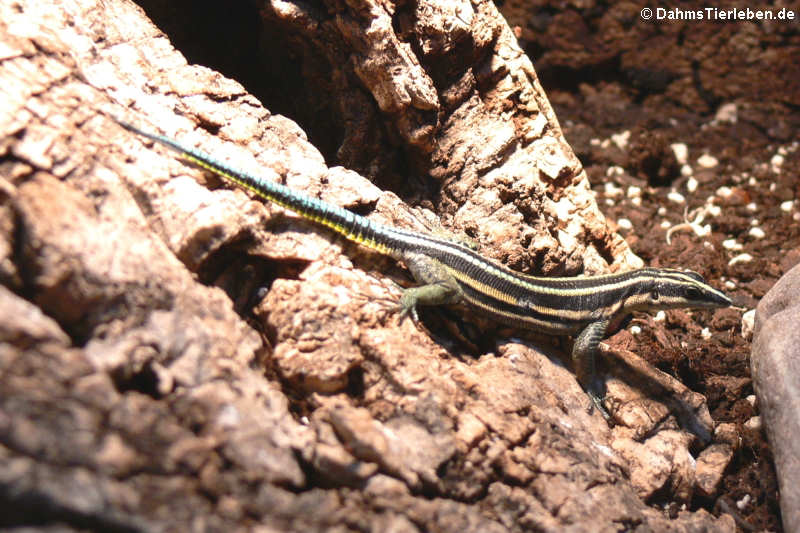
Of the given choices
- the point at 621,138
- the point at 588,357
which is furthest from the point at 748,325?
the point at 621,138

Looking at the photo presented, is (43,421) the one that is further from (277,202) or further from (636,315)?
(636,315)

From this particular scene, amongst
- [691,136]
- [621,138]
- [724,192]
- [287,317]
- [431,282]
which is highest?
[691,136]

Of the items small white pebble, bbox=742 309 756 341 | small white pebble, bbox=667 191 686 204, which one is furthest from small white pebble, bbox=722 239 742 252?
small white pebble, bbox=742 309 756 341

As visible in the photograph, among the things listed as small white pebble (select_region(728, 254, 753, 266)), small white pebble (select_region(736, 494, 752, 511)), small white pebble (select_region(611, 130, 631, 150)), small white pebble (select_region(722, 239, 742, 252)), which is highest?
small white pebble (select_region(611, 130, 631, 150))

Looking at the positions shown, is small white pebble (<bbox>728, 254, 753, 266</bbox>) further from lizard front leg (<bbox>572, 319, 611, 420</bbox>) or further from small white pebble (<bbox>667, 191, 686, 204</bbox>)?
lizard front leg (<bbox>572, 319, 611, 420</bbox>)

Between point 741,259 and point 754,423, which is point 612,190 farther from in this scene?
point 754,423

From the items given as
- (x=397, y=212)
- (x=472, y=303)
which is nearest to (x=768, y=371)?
(x=472, y=303)

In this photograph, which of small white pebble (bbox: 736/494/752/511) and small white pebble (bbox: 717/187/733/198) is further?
small white pebble (bbox: 717/187/733/198)

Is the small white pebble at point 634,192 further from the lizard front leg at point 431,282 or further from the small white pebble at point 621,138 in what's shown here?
the lizard front leg at point 431,282
